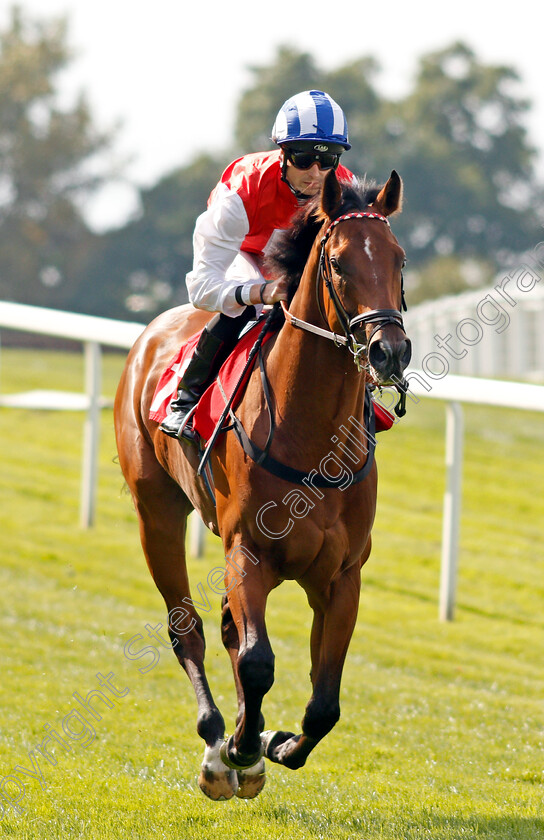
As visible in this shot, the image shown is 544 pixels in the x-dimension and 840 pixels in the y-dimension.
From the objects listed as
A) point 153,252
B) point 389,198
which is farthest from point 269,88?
point 389,198

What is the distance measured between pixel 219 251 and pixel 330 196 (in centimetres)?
68

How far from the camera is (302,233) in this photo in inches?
137

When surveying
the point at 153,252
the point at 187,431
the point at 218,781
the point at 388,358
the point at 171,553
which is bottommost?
the point at 153,252

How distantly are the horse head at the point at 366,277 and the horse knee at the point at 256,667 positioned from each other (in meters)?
0.94

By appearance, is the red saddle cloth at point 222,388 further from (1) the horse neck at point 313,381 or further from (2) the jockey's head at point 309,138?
(2) the jockey's head at point 309,138

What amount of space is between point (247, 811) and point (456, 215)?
4805cm

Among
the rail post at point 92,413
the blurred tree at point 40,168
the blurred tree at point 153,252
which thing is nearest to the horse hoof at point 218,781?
the rail post at point 92,413

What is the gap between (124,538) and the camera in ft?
27.9

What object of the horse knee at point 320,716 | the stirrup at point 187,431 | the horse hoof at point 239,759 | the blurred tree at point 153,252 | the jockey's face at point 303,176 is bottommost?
the blurred tree at point 153,252

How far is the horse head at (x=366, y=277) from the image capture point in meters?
2.96

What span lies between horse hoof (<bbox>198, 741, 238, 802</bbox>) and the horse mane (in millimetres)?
1591

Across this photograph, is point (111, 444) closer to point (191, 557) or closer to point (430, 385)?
point (191, 557)

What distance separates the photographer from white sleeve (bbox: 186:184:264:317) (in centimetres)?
378

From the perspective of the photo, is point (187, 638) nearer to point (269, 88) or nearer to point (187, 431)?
point (187, 431)
